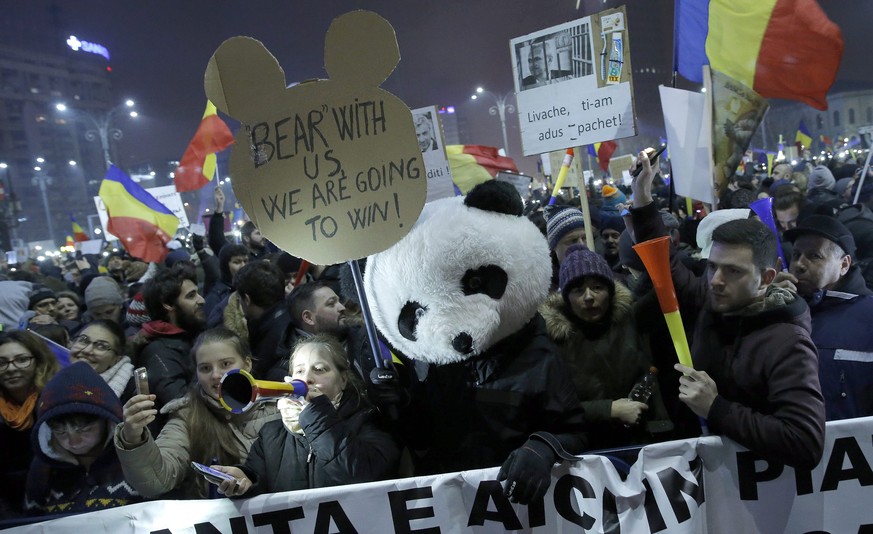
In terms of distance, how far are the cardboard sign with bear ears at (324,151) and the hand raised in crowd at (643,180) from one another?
1044mm

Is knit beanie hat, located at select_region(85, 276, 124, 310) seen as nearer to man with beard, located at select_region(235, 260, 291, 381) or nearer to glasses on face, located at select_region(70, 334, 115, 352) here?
man with beard, located at select_region(235, 260, 291, 381)

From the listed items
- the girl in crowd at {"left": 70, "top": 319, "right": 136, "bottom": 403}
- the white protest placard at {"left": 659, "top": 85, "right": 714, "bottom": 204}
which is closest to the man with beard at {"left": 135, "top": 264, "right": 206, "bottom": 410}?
the girl in crowd at {"left": 70, "top": 319, "right": 136, "bottom": 403}

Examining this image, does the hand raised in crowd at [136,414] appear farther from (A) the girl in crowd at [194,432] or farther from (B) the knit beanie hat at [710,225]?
(B) the knit beanie hat at [710,225]

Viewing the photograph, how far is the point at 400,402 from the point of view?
2207mm

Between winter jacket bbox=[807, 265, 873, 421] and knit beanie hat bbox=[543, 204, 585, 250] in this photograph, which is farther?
knit beanie hat bbox=[543, 204, 585, 250]

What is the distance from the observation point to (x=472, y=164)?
770 cm

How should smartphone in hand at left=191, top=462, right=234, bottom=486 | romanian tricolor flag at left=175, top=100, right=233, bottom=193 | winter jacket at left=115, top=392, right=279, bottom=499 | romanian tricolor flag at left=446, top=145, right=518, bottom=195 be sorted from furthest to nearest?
romanian tricolor flag at left=175, top=100, right=233, bottom=193 < romanian tricolor flag at left=446, top=145, right=518, bottom=195 < winter jacket at left=115, top=392, right=279, bottom=499 < smartphone in hand at left=191, top=462, right=234, bottom=486

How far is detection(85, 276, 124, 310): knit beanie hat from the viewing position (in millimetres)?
5461

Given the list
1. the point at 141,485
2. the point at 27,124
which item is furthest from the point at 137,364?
the point at 27,124

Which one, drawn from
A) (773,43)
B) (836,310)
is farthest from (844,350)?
(773,43)

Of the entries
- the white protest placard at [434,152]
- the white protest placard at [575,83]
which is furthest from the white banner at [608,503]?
the white protest placard at [434,152]

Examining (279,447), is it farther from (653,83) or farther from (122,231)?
(653,83)

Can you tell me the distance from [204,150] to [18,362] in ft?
18.8

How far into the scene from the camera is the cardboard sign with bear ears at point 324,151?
6.91ft
